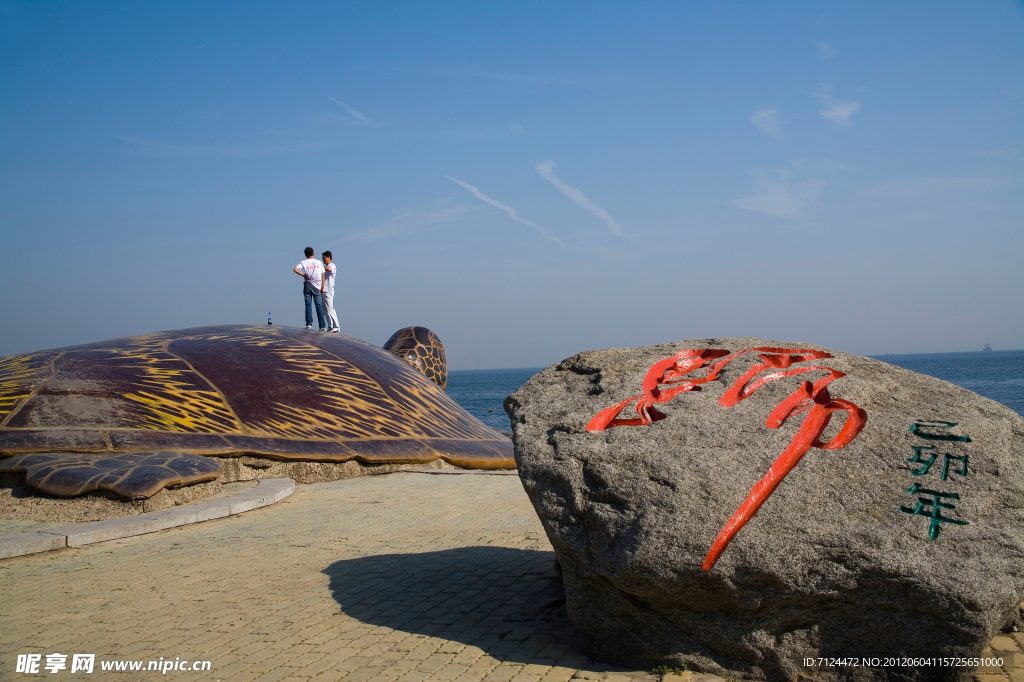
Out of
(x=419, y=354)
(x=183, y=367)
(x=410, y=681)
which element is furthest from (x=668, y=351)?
(x=419, y=354)

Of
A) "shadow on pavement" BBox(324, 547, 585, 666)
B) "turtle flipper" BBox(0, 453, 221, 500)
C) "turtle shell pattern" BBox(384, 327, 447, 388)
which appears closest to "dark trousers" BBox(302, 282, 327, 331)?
"turtle shell pattern" BBox(384, 327, 447, 388)

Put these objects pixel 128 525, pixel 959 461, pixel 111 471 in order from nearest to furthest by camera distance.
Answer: pixel 959 461
pixel 128 525
pixel 111 471

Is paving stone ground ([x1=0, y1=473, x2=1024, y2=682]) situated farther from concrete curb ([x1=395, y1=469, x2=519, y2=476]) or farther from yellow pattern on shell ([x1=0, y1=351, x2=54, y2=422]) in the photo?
yellow pattern on shell ([x1=0, y1=351, x2=54, y2=422])

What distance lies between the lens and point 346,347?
11.0 metres

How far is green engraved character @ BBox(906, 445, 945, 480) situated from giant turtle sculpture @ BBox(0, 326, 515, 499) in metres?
6.16

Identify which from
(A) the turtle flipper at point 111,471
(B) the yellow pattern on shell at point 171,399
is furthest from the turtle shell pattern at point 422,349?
(A) the turtle flipper at point 111,471

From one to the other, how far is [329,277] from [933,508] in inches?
419

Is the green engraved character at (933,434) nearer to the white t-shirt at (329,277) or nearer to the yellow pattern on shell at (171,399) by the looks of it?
the yellow pattern on shell at (171,399)

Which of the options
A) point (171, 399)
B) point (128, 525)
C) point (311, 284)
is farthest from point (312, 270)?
point (128, 525)

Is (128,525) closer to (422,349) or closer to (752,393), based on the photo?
(752,393)

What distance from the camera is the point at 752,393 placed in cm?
375

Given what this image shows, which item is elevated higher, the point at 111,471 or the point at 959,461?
the point at 959,461

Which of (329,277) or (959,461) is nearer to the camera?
(959,461)

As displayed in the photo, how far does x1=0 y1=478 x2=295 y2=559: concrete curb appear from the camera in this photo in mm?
5559
